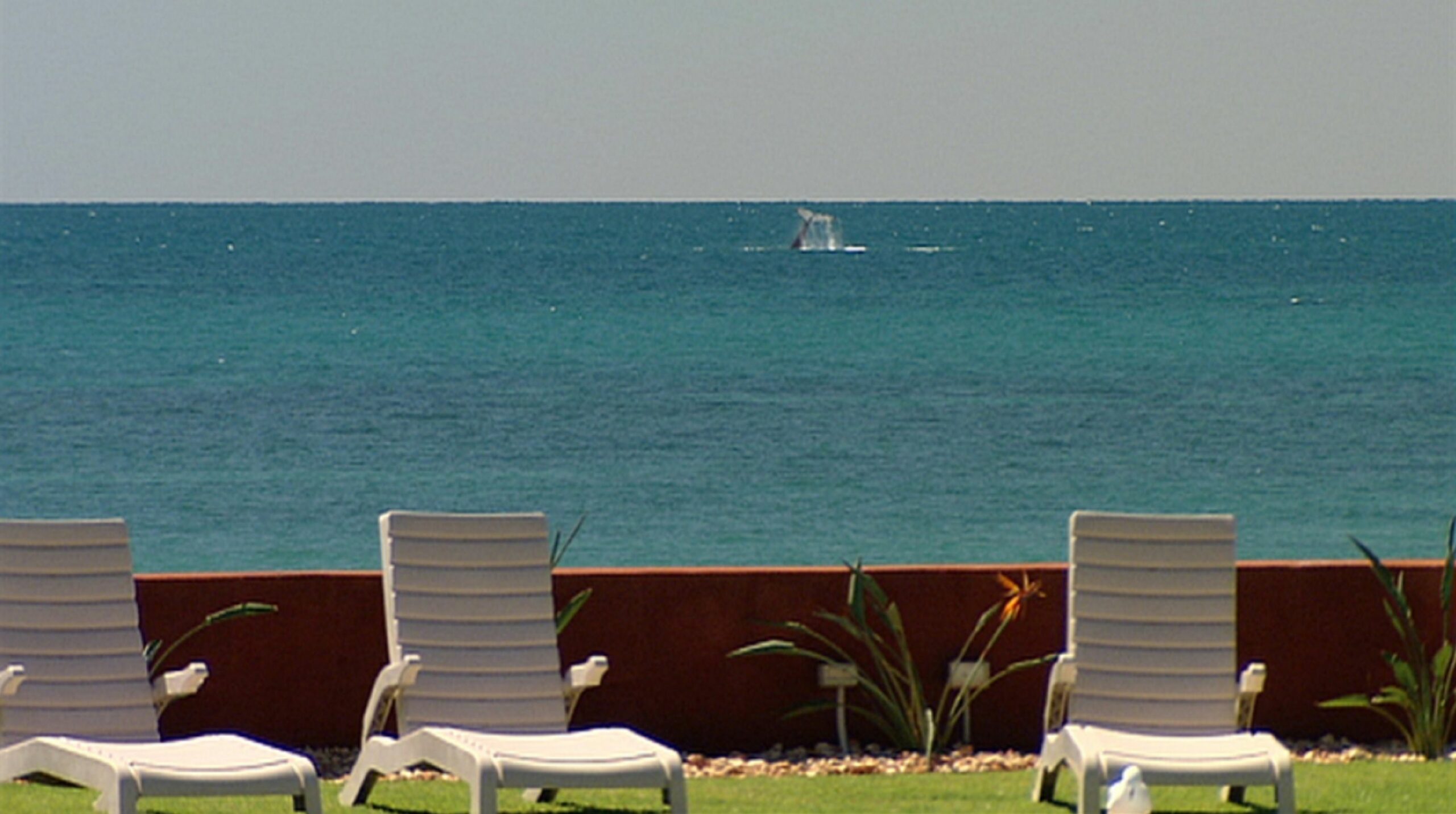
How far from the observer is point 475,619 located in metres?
7.00

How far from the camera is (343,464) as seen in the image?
101ft

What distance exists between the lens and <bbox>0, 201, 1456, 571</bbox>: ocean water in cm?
2661

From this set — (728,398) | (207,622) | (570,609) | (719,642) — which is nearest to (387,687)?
(570,609)

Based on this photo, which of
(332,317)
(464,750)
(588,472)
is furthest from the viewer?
(332,317)

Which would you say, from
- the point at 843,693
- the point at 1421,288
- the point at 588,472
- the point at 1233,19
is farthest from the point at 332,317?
the point at 843,693

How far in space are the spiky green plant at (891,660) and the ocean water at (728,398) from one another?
14350 millimetres

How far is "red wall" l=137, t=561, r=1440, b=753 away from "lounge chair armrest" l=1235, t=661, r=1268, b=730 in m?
1.30

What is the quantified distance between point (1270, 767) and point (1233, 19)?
42.9 metres

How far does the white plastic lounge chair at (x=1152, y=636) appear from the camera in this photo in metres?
7.12

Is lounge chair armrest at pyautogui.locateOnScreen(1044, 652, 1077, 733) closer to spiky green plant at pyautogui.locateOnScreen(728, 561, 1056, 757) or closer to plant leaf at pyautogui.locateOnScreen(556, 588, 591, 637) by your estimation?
spiky green plant at pyautogui.locateOnScreen(728, 561, 1056, 757)

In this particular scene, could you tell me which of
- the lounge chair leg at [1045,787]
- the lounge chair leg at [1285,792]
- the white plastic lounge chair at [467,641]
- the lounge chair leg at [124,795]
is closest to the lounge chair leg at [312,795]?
the lounge chair leg at [124,795]

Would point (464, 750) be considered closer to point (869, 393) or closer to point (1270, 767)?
point (1270, 767)

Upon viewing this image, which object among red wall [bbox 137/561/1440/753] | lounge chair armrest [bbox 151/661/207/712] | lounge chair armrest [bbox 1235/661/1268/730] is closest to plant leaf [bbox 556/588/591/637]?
red wall [bbox 137/561/1440/753]

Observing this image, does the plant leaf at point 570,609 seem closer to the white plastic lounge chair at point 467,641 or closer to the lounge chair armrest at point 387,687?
the white plastic lounge chair at point 467,641
